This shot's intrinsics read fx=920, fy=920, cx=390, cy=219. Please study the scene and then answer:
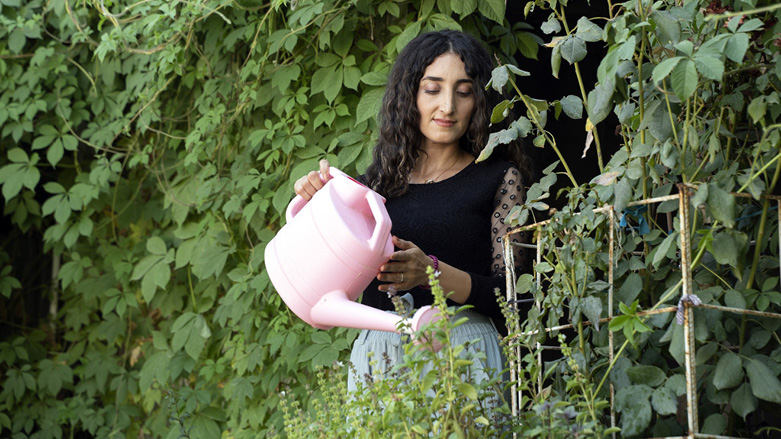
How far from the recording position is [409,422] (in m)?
1.23

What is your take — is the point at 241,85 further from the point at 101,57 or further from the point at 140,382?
the point at 140,382

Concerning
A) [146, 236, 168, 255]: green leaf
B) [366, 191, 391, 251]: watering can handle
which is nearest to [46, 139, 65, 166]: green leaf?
[146, 236, 168, 255]: green leaf

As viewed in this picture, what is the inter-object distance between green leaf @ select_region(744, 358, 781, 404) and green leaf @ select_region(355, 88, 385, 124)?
1405 millimetres

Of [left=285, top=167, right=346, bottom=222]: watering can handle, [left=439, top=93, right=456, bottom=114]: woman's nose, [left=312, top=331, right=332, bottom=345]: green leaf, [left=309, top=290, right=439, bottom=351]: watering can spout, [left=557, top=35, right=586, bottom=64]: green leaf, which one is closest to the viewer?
[left=557, top=35, right=586, bottom=64]: green leaf

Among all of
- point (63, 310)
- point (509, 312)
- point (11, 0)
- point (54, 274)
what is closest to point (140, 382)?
point (63, 310)

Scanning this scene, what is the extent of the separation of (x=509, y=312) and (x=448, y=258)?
1.55 ft

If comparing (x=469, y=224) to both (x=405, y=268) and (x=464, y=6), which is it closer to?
(x=405, y=268)

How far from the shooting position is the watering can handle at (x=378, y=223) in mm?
1529

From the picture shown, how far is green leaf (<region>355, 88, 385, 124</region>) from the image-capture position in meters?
2.45

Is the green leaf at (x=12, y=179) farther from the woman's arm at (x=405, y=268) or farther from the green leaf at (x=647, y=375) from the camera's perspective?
the green leaf at (x=647, y=375)

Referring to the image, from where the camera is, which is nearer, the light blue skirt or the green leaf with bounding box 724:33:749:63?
the green leaf with bounding box 724:33:749:63

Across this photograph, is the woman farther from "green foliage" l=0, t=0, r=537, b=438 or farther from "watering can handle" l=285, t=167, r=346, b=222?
"green foliage" l=0, t=0, r=537, b=438

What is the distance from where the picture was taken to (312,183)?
171 cm

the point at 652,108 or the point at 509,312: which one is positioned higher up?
the point at 652,108
